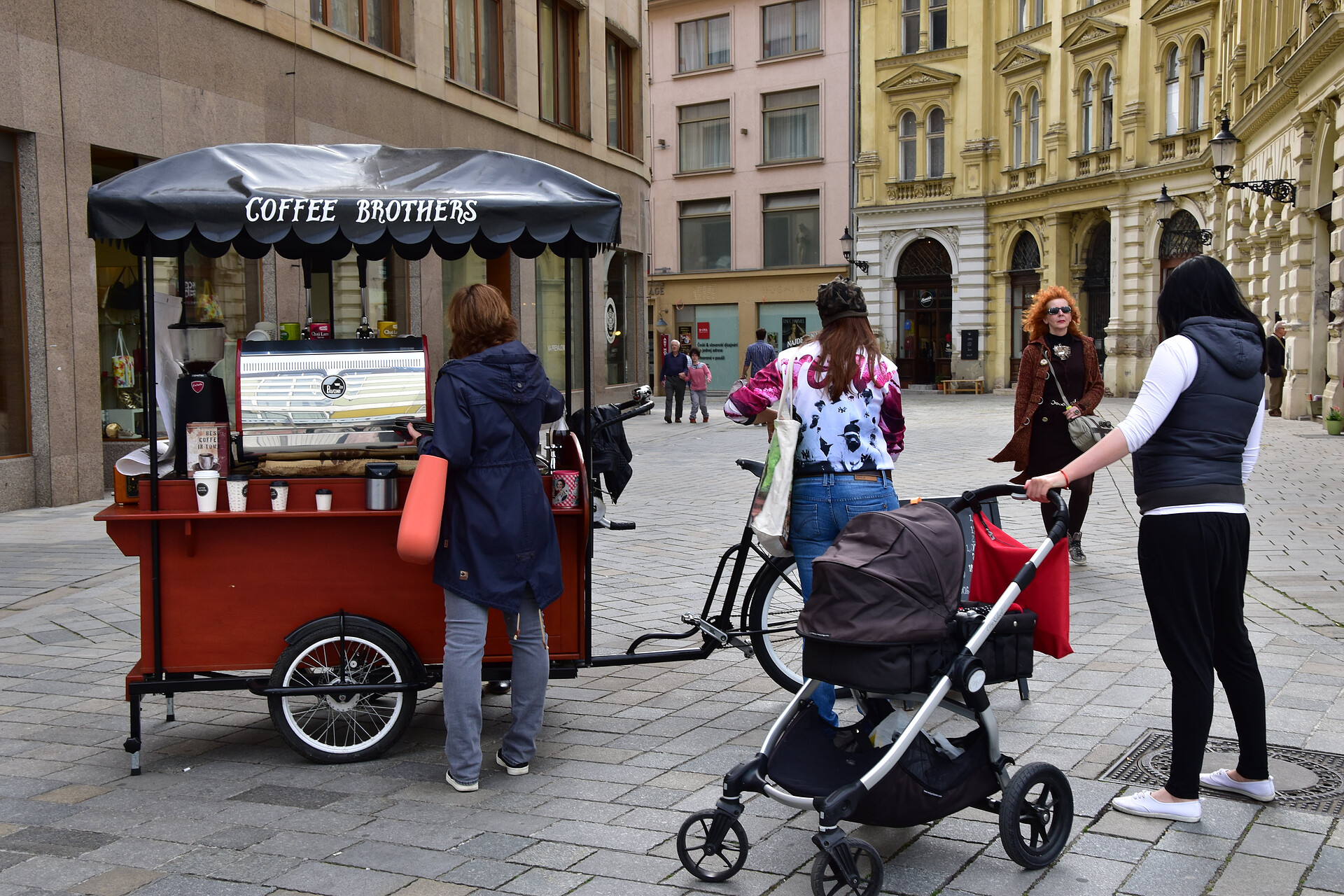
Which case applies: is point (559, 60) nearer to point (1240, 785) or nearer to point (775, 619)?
point (775, 619)

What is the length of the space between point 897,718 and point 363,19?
1509cm

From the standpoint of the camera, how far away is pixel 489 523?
455cm

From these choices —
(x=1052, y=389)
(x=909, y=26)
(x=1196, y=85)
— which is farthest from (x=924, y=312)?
(x=1052, y=389)

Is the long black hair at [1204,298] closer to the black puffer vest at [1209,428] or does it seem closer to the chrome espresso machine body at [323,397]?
the black puffer vest at [1209,428]

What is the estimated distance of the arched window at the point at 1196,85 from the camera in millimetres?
31453

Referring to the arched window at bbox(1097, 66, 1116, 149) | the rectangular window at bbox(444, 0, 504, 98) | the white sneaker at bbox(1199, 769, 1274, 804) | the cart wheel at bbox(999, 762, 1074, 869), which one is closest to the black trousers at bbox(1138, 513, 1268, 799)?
the white sneaker at bbox(1199, 769, 1274, 804)

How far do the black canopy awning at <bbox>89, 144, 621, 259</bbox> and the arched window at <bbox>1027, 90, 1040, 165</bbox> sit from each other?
1363 inches

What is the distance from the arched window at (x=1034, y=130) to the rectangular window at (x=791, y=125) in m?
7.75

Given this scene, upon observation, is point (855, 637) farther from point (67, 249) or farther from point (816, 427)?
point (67, 249)

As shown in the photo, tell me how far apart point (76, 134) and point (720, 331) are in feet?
110

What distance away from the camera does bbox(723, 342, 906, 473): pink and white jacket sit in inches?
192

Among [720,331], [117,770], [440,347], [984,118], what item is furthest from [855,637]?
[720,331]

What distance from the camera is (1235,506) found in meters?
4.03

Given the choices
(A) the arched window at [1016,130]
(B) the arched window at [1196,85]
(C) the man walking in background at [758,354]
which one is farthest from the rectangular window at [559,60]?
(A) the arched window at [1016,130]
